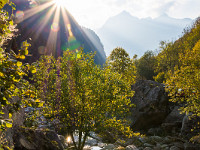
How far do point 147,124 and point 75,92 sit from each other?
17.3m

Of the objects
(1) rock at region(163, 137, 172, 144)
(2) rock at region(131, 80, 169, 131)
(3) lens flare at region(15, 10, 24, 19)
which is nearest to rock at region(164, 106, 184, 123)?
(2) rock at region(131, 80, 169, 131)

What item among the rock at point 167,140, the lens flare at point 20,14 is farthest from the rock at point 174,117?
the lens flare at point 20,14

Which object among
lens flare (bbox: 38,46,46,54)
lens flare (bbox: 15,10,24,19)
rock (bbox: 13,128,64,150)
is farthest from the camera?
lens flare (bbox: 15,10,24,19)

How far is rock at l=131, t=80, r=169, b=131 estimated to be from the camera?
23.1 metres

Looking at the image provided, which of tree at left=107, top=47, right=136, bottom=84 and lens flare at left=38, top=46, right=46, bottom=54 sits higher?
lens flare at left=38, top=46, right=46, bottom=54

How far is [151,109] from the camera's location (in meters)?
23.2

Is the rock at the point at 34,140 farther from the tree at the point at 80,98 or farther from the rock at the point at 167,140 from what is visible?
the rock at the point at 167,140

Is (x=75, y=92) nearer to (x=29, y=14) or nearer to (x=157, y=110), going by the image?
(x=157, y=110)

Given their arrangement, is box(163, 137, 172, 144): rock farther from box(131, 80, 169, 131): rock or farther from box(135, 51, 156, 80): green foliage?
box(135, 51, 156, 80): green foliage

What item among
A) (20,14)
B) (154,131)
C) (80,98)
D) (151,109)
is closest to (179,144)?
(154,131)

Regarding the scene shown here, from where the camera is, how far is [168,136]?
1956 cm

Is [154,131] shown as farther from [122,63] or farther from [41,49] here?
Result: [41,49]

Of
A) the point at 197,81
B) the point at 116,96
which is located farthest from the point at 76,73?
the point at 197,81

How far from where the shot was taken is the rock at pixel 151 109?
75.7 feet
